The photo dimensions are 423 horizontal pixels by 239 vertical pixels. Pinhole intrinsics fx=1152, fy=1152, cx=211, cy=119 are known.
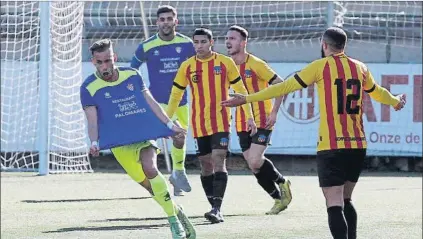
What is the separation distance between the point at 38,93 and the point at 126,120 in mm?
9280

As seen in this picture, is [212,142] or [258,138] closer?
[212,142]

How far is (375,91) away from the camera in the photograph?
8109mm

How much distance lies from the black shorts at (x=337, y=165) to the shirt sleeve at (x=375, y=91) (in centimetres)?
50

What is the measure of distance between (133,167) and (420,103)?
31.7 feet

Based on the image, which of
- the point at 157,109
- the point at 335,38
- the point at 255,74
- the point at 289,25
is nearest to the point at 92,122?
the point at 157,109

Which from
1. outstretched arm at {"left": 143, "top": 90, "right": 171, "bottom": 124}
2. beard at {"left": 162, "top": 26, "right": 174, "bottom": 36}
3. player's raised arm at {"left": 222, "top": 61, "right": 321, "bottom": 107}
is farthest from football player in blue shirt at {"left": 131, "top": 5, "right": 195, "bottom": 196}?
player's raised arm at {"left": 222, "top": 61, "right": 321, "bottom": 107}

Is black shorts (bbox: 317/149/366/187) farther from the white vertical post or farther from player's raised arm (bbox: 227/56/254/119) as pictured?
the white vertical post

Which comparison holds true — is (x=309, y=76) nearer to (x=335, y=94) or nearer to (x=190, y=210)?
(x=335, y=94)

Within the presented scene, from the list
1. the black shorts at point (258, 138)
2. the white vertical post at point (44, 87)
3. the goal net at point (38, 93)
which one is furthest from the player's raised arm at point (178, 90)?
the goal net at point (38, 93)

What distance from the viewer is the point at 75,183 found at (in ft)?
49.2

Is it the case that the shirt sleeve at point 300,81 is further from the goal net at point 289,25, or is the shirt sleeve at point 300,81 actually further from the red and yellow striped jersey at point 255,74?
the goal net at point 289,25

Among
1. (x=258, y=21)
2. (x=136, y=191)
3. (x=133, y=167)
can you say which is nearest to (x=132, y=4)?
(x=258, y=21)

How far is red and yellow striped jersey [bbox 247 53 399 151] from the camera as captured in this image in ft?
25.2

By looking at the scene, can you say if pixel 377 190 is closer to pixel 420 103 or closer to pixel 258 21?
pixel 420 103
